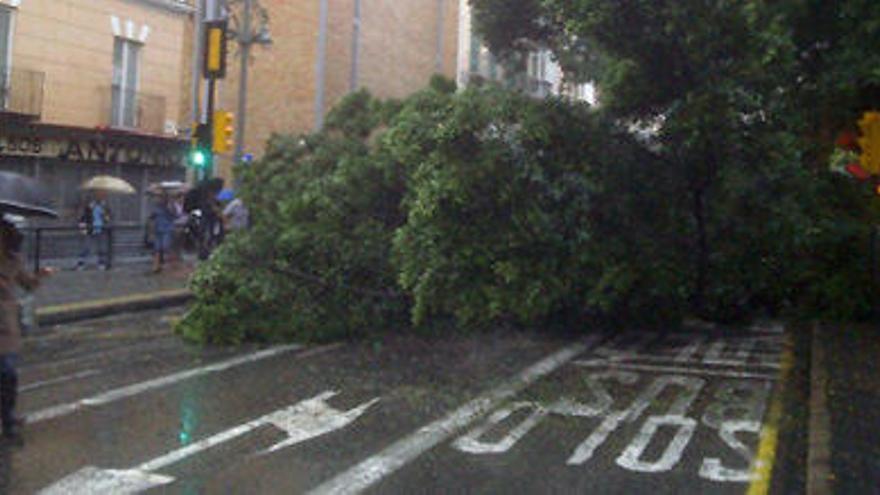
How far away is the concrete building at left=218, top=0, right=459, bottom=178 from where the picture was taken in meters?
33.6

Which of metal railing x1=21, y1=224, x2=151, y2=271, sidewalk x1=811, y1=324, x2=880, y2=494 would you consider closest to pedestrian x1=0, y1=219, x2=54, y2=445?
sidewalk x1=811, y1=324, x2=880, y2=494

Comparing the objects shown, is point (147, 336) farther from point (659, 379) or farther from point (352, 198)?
point (659, 379)

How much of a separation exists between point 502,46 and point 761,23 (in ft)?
23.0

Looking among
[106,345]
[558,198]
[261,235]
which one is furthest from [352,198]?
[106,345]

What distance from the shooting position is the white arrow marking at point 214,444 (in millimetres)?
6805

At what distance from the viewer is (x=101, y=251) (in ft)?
67.9

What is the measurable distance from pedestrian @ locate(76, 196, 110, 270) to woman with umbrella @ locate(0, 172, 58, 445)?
11909 millimetres

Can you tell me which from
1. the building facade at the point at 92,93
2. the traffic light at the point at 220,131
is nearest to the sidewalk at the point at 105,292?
the traffic light at the point at 220,131

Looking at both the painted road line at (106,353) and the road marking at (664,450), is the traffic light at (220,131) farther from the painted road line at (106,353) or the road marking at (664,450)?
the road marking at (664,450)

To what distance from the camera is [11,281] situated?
8.00 m

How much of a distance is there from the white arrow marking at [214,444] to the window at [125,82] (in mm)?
18856

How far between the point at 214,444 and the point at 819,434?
440cm

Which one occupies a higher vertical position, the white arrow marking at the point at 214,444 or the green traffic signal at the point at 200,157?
the green traffic signal at the point at 200,157

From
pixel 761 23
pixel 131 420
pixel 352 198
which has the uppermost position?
pixel 761 23
